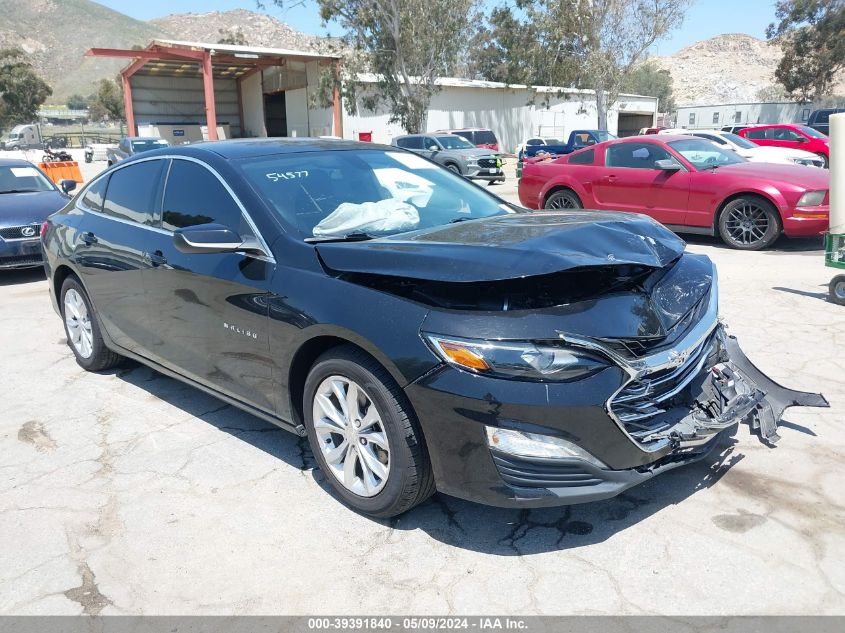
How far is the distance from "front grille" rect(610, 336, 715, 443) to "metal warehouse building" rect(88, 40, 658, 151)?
34645 millimetres

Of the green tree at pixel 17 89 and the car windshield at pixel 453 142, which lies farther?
the green tree at pixel 17 89

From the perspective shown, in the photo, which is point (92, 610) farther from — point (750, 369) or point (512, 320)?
point (750, 369)

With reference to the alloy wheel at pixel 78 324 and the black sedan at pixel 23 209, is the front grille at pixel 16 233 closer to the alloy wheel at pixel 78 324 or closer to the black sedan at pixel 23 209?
the black sedan at pixel 23 209

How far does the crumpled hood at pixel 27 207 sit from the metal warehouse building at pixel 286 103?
2670 centimetres

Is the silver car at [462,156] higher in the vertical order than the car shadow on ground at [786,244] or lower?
higher

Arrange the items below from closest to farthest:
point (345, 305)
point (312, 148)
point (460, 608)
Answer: point (460, 608)
point (345, 305)
point (312, 148)

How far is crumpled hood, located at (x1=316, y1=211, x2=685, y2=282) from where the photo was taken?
2779 mm

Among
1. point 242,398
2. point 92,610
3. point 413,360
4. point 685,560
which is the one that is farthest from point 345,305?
point 685,560

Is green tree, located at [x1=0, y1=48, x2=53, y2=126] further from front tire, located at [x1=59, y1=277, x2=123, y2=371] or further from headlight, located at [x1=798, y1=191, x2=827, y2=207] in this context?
headlight, located at [x1=798, y1=191, x2=827, y2=207]

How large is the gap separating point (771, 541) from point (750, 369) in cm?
105

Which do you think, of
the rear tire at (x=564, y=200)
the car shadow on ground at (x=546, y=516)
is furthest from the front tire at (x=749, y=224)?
the car shadow on ground at (x=546, y=516)

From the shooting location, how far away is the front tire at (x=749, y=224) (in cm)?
897

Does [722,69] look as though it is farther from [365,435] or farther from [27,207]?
[365,435]

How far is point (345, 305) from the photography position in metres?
3.03
